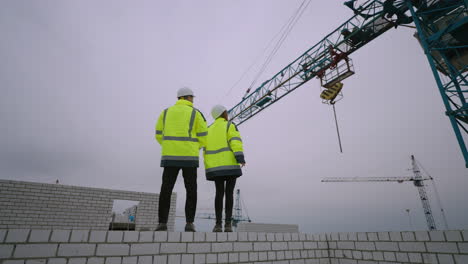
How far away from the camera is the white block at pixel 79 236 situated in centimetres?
185

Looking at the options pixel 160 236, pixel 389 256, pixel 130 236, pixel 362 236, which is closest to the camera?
pixel 130 236

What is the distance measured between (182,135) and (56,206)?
27.0 feet

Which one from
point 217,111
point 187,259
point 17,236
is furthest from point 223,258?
point 217,111

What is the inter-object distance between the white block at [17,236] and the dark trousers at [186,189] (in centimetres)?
110

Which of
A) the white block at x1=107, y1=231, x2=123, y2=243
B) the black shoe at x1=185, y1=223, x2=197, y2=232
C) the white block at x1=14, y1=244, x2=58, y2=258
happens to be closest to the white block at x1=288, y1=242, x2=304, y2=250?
the black shoe at x1=185, y1=223, x2=197, y2=232

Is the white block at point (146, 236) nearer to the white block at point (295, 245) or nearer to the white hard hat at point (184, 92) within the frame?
the white hard hat at point (184, 92)

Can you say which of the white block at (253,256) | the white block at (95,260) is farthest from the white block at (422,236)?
the white block at (95,260)

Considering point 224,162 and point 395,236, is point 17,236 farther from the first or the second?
point 395,236

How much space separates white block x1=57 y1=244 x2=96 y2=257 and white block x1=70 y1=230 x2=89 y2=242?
37 millimetres

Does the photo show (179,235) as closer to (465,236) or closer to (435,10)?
(465,236)

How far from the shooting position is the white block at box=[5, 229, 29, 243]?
1.62 meters

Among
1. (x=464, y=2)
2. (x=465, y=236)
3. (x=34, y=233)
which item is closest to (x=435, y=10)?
(x=464, y=2)

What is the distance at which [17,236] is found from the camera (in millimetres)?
1641

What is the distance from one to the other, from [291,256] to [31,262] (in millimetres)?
2874
